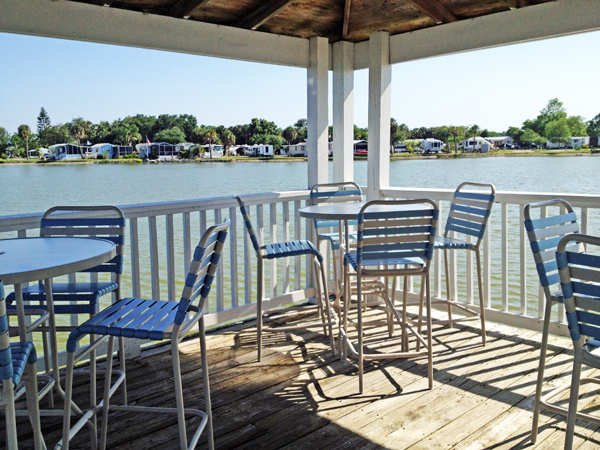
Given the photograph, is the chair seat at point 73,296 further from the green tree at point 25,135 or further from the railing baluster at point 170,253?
the green tree at point 25,135

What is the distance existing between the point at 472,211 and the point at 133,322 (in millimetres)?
2649

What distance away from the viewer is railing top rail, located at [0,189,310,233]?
10.0 ft

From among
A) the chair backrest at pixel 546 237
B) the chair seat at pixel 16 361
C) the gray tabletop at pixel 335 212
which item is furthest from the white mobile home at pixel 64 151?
the chair backrest at pixel 546 237

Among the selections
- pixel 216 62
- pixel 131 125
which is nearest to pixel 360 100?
pixel 216 62

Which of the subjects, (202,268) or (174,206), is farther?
(174,206)

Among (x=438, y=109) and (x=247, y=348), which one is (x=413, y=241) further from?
(x=438, y=109)

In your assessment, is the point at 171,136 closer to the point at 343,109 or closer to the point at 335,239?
the point at 343,109

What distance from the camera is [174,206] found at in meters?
3.76

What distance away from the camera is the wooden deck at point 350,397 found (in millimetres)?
2506

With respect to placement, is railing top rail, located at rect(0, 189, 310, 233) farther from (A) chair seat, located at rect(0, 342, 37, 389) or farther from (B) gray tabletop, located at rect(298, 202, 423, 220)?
(A) chair seat, located at rect(0, 342, 37, 389)

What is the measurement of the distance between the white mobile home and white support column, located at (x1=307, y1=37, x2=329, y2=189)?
4229 millimetres

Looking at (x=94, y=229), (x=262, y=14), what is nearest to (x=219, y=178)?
(x=262, y=14)

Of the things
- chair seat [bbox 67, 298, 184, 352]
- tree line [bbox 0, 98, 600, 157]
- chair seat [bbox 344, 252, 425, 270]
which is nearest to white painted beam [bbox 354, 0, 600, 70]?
chair seat [bbox 344, 252, 425, 270]

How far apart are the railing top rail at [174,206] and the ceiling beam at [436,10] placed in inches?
→ 71.5
